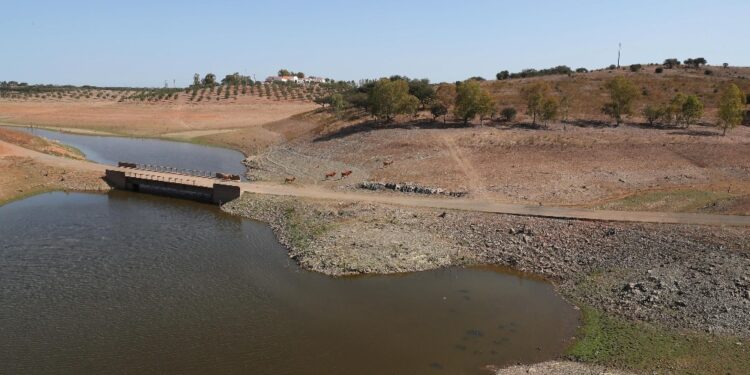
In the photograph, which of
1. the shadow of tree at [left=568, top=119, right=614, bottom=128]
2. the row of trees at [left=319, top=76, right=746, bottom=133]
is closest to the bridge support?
the row of trees at [left=319, top=76, right=746, bottom=133]

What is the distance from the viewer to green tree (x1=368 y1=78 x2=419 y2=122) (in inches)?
3164

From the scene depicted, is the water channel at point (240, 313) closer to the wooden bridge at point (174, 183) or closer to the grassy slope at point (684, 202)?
the wooden bridge at point (174, 183)

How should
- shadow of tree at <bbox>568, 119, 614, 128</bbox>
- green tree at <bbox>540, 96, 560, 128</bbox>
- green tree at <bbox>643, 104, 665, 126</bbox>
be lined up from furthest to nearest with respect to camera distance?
shadow of tree at <bbox>568, 119, 614, 128</bbox> → green tree at <bbox>643, 104, 665, 126</bbox> → green tree at <bbox>540, 96, 560, 128</bbox>

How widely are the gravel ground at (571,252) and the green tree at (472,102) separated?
35694mm

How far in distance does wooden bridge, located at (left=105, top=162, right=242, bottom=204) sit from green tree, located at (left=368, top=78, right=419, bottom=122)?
3020 centimetres

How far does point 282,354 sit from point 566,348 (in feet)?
42.2

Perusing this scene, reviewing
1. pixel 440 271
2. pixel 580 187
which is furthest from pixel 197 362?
pixel 580 187

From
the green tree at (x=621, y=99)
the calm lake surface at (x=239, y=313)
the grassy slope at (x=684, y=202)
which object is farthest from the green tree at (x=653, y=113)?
the calm lake surface at (x=239, y=313)

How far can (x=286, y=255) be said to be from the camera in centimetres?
3709

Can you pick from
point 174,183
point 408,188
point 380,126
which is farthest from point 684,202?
point 174,183

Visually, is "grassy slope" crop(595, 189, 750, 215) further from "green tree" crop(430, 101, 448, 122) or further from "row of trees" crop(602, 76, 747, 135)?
"green tree" crop(430, 101, 448, 122)

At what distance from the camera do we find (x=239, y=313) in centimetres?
2819

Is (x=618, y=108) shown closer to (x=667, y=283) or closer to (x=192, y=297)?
(x=667, y=283)

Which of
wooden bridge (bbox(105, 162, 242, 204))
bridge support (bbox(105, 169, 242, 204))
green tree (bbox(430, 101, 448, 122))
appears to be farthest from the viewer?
green tree (bbox(430, 101, 448, 122))
